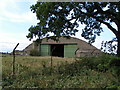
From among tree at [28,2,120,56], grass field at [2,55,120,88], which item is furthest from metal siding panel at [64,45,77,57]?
grass field at [2,55,120,88]

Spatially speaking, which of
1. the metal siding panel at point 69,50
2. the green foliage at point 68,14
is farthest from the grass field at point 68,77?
the metal siding panel at point 69,50

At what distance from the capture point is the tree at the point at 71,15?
1712 cm

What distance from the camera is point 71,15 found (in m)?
19.2

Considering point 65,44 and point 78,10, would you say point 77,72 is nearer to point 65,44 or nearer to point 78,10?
point 78,10

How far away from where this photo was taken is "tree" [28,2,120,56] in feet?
56.2

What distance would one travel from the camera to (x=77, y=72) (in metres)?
13.3

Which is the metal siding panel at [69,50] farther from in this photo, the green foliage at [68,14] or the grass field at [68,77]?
the grass field at [68,77]

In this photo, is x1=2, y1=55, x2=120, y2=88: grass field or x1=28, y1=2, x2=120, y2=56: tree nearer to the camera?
x1=2, y1=55, x2=120, y2=88: grass field

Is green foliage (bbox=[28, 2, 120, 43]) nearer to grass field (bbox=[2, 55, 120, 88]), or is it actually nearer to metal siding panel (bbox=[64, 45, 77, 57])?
grass field (bbox=[2, 55, 120, 88])

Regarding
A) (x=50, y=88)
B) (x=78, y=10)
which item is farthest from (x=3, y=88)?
(x=78, y=10)

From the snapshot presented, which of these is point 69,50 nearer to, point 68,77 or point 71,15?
point 71,15

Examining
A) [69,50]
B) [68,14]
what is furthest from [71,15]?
[69,50]

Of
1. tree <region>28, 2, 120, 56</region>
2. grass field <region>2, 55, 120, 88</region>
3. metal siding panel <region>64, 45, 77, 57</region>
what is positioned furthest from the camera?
metal siding panel <region>64, 45, 77, 57</region>

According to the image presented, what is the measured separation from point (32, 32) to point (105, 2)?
22.2ft
